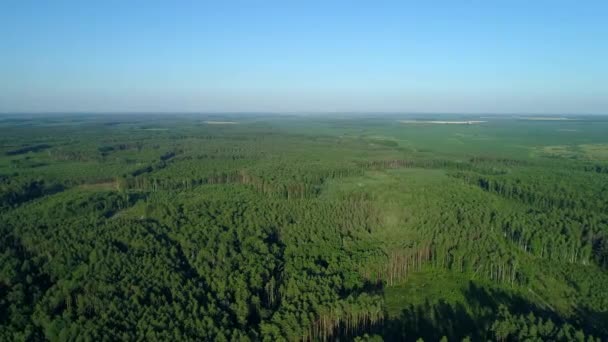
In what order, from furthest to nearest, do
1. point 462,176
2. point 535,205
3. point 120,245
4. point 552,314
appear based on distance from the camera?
point 462,176 → point 535,205 → point 120,245 → point 552,314

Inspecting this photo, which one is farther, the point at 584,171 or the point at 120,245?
the point at 584,171

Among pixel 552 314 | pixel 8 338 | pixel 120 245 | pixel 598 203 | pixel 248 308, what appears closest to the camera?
pixel 8 338

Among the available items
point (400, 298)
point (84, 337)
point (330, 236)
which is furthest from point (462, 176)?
point (84, 337)

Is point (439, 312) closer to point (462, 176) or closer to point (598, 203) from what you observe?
point (598, 203)

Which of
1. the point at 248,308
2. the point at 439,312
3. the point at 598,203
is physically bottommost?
the point at 439,312

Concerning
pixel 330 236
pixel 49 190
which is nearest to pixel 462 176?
pixel 330 236

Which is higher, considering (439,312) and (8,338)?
(8,338)
